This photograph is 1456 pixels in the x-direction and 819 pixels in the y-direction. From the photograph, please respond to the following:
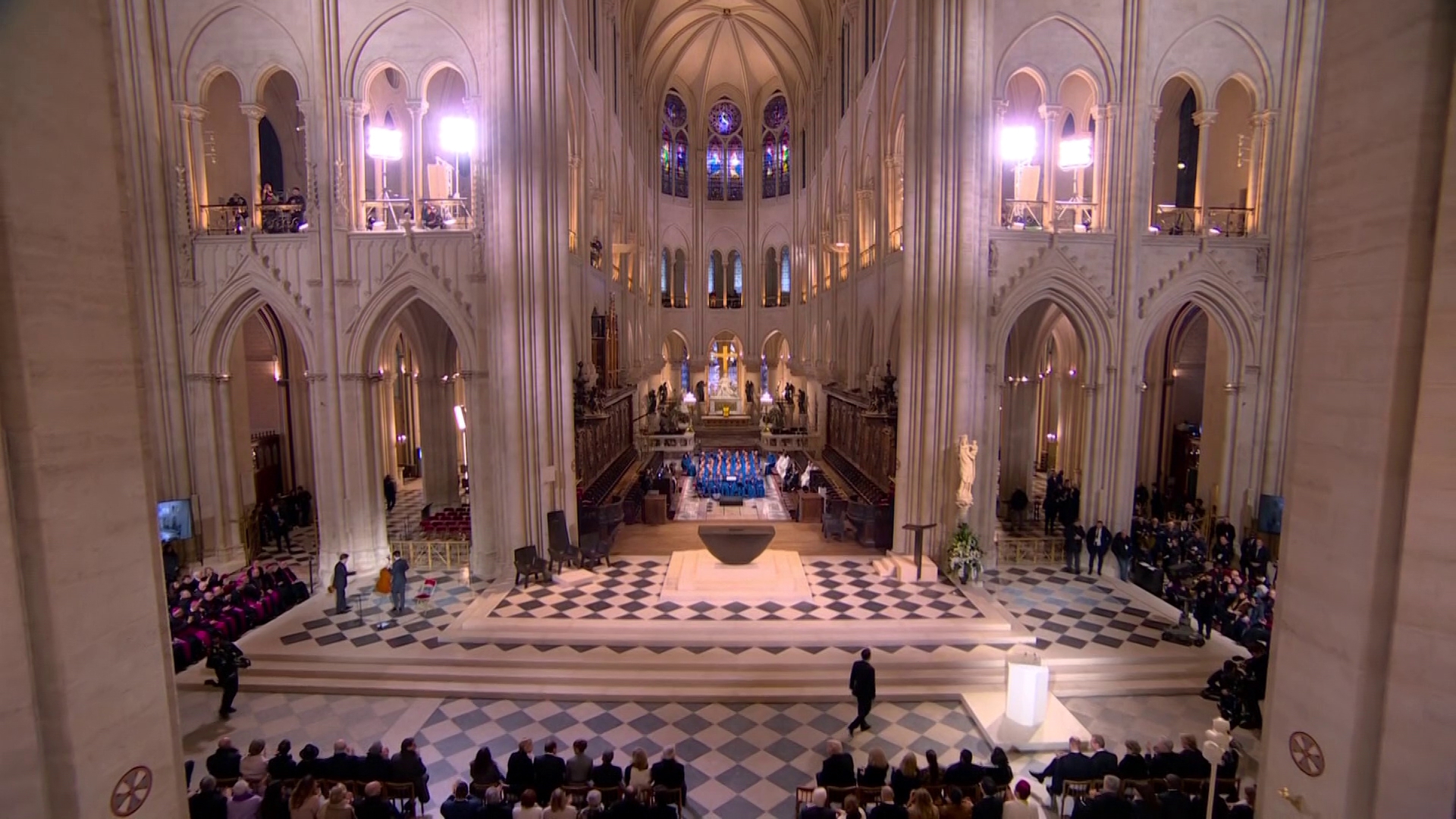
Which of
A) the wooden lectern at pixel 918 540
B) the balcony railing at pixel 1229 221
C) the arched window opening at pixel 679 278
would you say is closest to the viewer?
the wooden lectern at pixel 918 540

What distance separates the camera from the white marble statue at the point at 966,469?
15500 millimetres

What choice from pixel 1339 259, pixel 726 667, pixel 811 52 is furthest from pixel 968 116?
pixel 811 52

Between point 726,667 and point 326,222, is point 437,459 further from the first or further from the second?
point 726,667

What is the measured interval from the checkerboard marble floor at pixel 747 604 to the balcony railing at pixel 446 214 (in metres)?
8.32

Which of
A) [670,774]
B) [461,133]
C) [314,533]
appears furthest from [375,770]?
[314,533]

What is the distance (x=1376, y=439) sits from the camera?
5031mm

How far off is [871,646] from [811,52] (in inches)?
1236

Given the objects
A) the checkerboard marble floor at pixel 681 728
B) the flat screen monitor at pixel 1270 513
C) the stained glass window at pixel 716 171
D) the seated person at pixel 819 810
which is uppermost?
the stained glass window at pixel 716 171

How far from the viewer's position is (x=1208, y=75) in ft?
54.4

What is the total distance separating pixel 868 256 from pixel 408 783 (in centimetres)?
2069

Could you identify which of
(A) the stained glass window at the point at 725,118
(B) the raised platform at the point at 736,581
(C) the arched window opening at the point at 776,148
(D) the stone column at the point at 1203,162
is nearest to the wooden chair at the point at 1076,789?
(B) the raised platform at the point at 736,581

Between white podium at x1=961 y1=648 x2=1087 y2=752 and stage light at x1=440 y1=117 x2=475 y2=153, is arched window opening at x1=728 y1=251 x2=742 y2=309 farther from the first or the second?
white podium at x1=961 y1=648 x2=1087 y2=752

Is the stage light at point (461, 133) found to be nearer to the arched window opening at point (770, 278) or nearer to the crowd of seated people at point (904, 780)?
the crowd of seated people at point (904, 780)

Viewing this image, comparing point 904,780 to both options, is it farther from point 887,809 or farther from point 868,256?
point 868,256
